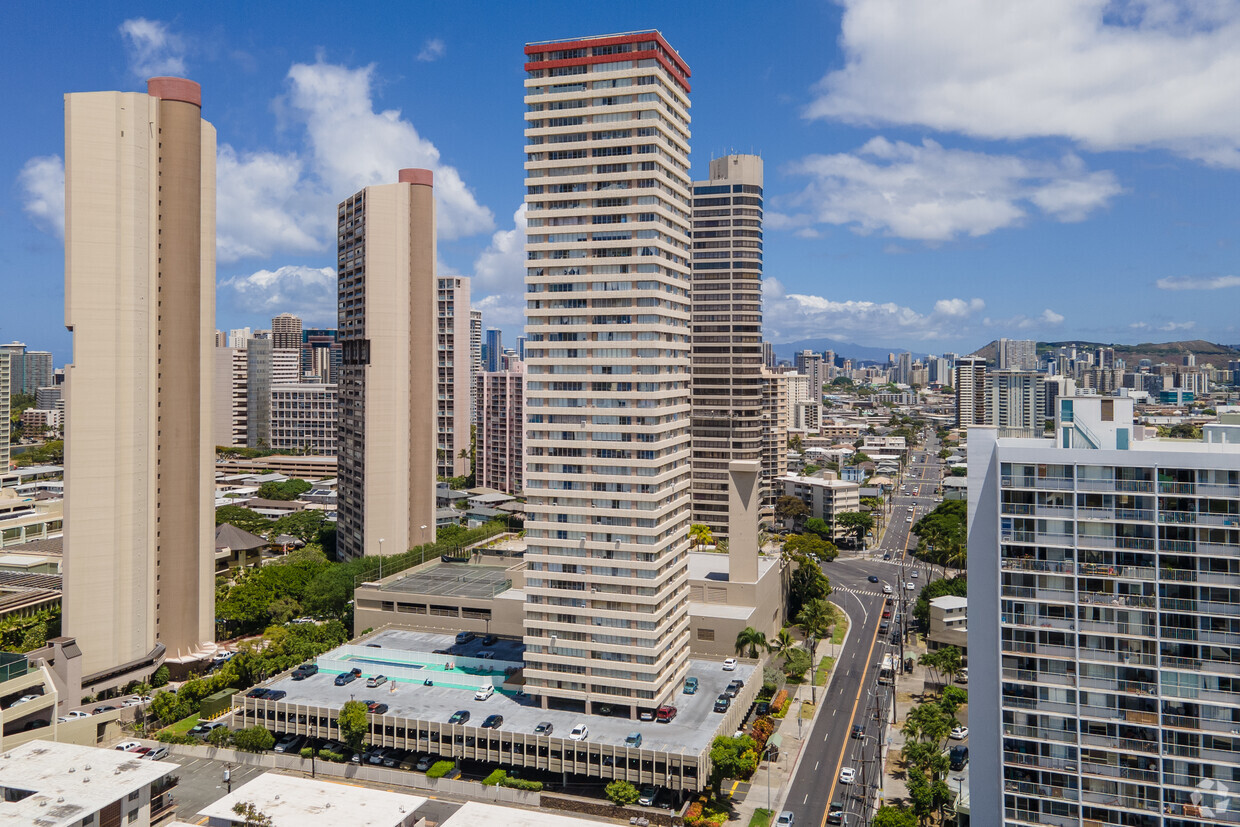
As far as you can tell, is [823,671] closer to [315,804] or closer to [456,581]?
[456,581]

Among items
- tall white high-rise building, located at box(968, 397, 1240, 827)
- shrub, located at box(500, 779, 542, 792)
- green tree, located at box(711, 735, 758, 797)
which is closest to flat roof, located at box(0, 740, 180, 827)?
shrub, located at box(500, 779, 542, 792)

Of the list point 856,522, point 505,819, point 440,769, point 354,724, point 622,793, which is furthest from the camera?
point 856,522

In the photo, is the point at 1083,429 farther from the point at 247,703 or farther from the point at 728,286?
the point at 728,286

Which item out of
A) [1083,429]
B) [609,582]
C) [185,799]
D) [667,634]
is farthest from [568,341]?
[185,799]

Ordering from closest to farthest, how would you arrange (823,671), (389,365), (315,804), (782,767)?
(315,804) < (782,767) < (823,671) < (389,365)

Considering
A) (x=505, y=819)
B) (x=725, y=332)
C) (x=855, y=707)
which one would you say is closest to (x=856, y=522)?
(x=725, y=332)
